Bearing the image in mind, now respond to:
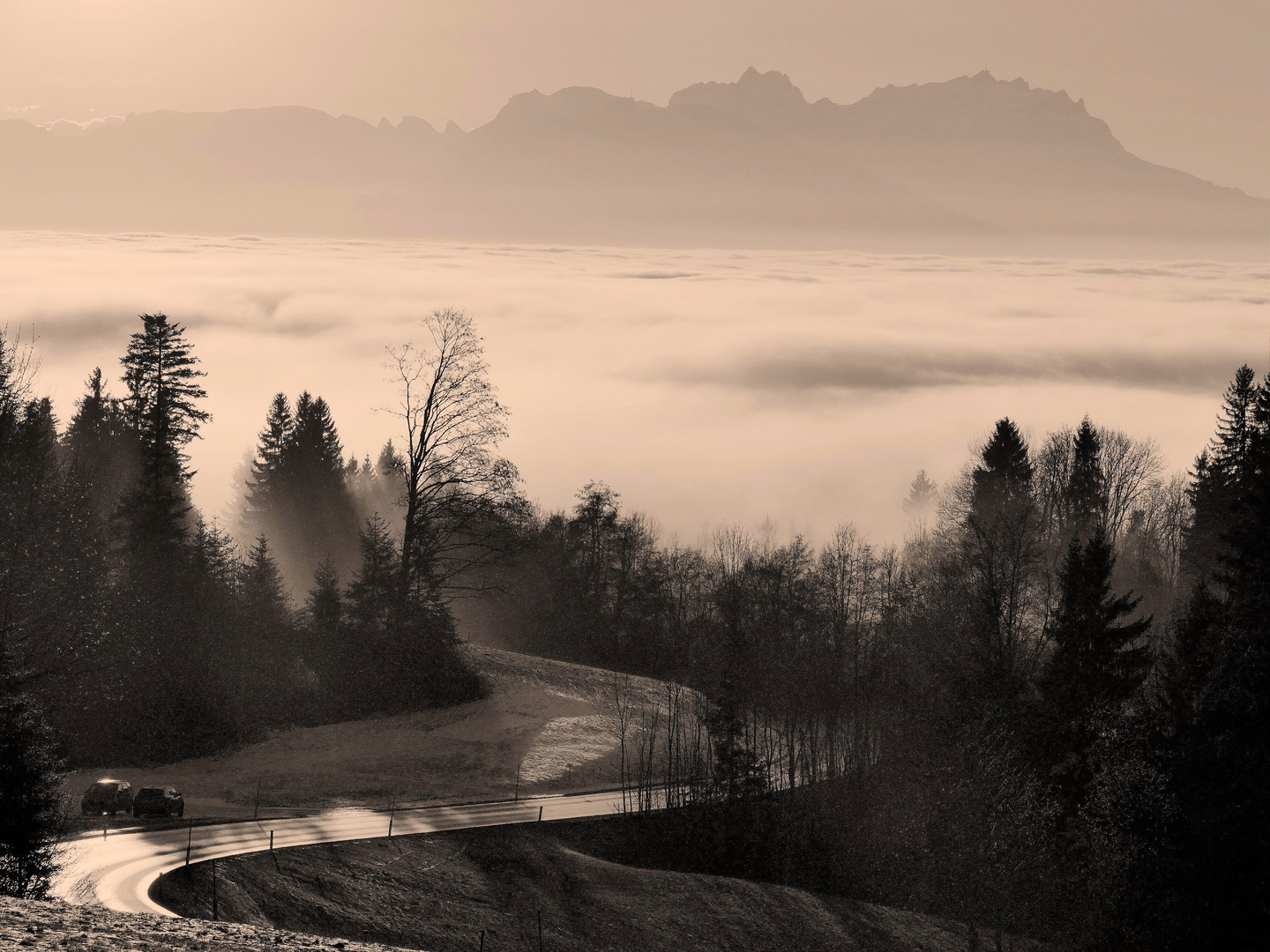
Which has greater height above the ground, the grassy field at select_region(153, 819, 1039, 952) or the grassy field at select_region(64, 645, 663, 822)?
the grassy field at select_region(64, 645, 663, 822)

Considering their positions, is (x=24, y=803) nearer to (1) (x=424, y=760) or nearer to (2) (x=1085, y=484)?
(1) (x=424, y=760)

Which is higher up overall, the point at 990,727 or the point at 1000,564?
the point at 1000,564

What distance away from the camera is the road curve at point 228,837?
32031 millimetres

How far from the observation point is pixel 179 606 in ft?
194

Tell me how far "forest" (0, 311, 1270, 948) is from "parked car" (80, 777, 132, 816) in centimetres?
345

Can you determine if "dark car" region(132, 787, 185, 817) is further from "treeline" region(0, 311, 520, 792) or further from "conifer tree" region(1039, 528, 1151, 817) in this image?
"conifer tree" region(1039, 528, 1151, 817)

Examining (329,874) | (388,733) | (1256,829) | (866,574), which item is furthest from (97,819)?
(866,574)

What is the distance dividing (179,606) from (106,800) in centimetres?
1659

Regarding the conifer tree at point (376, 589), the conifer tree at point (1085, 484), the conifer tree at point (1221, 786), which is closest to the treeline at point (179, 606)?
the conifer tree at point (376, 589)

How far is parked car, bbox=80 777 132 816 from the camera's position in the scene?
43594 millimetres

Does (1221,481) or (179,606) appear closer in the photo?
(179,606)

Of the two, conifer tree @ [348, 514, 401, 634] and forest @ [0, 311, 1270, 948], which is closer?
forest @ [0, 311, 1270, 948]

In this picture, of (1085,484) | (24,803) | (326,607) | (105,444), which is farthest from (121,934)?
(1085,484)

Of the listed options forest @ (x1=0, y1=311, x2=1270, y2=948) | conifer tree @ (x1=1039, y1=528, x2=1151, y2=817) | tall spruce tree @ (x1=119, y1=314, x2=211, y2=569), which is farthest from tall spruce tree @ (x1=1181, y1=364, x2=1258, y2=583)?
tall spruce tree @ (x1=119, y1=314, x2=211, y2=569)
